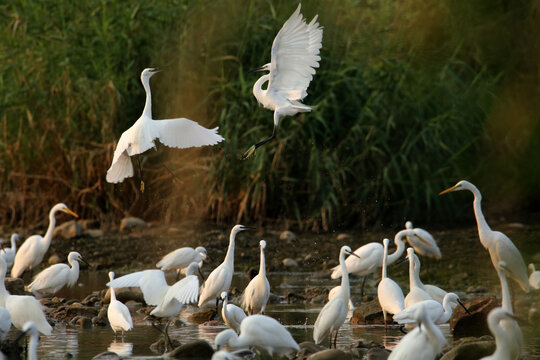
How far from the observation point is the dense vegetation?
12.1 metres

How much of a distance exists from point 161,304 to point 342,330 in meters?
1.57

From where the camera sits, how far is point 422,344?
4.68m

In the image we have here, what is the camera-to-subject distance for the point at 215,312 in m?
7.83

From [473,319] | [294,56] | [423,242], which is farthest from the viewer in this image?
[423,242]

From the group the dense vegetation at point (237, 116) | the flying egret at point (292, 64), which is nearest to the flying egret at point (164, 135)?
the flying egret at point (292, 64)

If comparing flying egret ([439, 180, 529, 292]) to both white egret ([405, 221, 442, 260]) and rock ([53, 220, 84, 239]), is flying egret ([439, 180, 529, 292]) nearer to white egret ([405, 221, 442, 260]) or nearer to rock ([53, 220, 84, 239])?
white egret ([405, 221, 442, 260])

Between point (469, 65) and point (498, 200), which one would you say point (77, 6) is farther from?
point (498, 200)

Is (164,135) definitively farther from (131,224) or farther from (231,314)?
(131,224)

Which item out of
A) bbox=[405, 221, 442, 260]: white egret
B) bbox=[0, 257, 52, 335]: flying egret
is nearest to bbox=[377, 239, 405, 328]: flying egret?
bbox=[405, 221, 442, 260]: white egret

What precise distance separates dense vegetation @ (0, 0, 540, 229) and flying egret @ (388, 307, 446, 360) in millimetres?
7129

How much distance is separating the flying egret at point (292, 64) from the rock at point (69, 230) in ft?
18.4

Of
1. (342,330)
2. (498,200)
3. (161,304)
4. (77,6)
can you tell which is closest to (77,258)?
(161,304)

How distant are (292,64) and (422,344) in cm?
333

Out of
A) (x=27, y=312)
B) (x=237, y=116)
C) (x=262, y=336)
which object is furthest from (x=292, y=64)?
(x=237, y=116)
